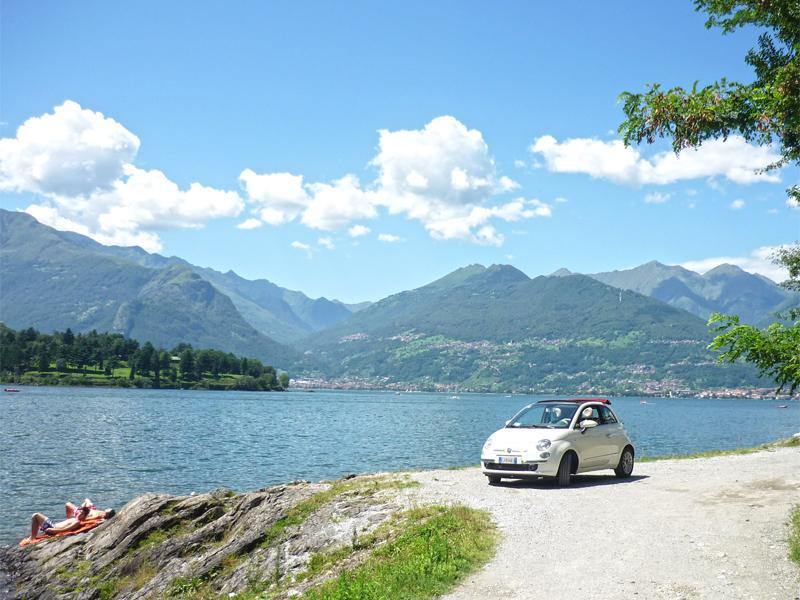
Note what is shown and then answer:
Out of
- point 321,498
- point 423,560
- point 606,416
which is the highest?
point 606,416

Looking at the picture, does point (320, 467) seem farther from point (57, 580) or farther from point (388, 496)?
point (388, 496)

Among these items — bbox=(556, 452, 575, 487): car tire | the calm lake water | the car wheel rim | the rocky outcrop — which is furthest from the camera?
the calm lake water

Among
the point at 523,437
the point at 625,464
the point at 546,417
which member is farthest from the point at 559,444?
the point at 625,464

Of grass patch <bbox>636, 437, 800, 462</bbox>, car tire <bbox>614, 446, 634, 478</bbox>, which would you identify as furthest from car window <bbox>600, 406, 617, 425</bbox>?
grass patch <bbox>636, 437, 800, 462</bbox>

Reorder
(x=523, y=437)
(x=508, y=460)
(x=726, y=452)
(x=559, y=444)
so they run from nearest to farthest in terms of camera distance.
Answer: (x=559, y=444), (x=508, y=460), (x=523, y=437), (x=726, y=452)

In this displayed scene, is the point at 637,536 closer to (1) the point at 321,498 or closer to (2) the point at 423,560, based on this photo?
(2) the point at 423,560

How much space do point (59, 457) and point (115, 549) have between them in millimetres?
34501

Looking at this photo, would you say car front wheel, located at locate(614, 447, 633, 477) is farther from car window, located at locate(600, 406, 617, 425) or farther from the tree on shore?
the tree on shore

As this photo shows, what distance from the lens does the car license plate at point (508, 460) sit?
1917 centimetres

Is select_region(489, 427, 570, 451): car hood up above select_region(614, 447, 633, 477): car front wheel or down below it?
above

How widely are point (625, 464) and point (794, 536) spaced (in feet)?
30.5

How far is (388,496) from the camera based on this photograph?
18609mm

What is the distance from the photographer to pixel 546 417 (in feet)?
68.1

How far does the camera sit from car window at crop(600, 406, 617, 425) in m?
21.6
